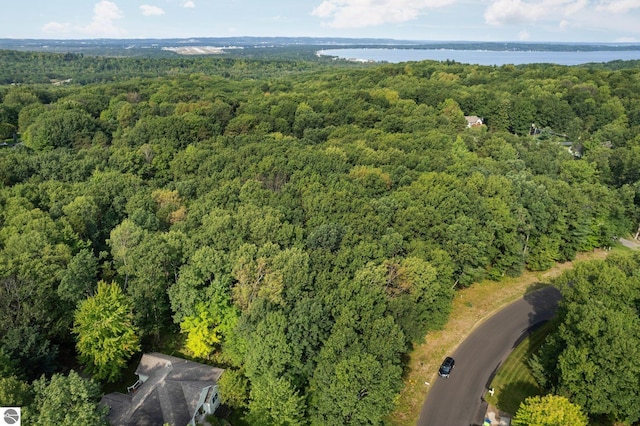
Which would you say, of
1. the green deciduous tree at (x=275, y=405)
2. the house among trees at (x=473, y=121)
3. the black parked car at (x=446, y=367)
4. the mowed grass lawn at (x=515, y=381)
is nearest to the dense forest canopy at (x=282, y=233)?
the green deciduous tree at (x=275, y=405)

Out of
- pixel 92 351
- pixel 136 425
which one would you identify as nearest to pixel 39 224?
pixel 92 351

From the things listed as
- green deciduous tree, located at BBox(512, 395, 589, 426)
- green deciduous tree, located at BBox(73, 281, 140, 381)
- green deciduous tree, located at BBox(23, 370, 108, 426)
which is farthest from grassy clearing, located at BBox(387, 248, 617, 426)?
green deciduous tree, located at BBox(73, 281, 140, 381)

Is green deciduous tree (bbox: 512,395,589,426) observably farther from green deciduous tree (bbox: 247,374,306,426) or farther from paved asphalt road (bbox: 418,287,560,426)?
green deciduous tree (bbox: 247,374,306,426)

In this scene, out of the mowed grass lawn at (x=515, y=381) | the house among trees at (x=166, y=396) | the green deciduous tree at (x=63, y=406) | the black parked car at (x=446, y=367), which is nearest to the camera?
the green deciduous tree at (x=63, y=406)

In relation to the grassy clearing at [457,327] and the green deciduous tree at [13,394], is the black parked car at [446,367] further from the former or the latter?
the green deciduous tree at [13,394]

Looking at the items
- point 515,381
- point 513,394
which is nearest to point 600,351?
point 513,394

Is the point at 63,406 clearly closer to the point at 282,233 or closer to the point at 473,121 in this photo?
the point at 282,233
